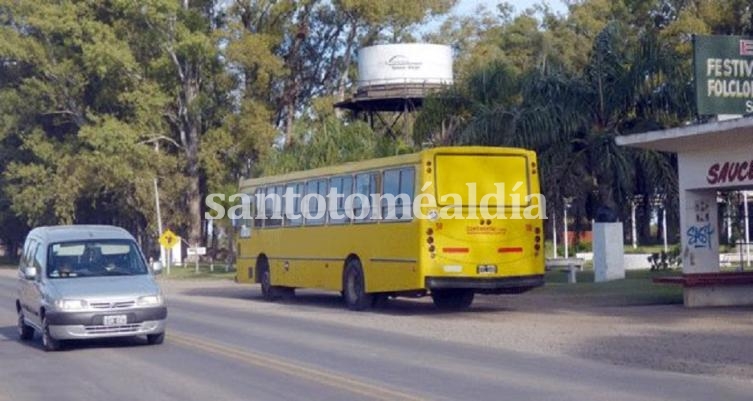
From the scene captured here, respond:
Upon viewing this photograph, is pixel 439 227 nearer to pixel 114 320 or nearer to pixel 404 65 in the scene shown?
pixel 114 320

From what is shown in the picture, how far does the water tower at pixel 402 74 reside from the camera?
151 ft

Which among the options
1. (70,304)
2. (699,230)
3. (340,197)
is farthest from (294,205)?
(70,304)

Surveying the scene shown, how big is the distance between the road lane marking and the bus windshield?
263 inches

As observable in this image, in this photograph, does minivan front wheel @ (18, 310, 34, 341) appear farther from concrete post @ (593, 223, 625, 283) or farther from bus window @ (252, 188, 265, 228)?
concrete post @ (593, 223, 625, 283)

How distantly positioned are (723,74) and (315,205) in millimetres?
10223

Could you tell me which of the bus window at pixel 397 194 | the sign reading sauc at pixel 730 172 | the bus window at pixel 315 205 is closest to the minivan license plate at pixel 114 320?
the bus window at pixel 397 194

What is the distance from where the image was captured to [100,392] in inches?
585

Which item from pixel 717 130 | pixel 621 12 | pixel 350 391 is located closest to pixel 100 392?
pixel 350 391

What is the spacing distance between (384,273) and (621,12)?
4831 centimetres

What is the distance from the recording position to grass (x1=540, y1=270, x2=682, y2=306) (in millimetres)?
29656

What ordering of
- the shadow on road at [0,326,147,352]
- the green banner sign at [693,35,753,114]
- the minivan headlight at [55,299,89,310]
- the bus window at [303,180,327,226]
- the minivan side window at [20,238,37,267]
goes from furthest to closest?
the bus window at [303,180,327,226] → the green banner sign at [693,35,753,114] → the minivan side window at [20,238,37,267] → the shadow on road at [0,326,147,352] → the minivan headlight at [55,299,89,310]

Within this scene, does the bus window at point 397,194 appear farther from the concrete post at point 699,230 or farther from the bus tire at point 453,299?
the concrete post at point 699,230

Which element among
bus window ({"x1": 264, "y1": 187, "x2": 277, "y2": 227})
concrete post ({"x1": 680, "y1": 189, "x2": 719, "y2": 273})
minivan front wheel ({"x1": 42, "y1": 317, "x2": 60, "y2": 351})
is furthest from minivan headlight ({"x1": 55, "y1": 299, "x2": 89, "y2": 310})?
concrete post ({"x1": 680, "y1": 189, "x2": 719, "y2": 273})

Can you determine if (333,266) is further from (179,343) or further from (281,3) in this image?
(281,3)
